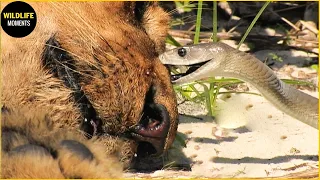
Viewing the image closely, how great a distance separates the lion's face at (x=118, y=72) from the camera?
3355mm

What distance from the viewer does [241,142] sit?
4.59 metres

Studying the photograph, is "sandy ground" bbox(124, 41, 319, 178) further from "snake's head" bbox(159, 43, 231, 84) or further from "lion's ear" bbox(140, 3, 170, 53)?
"lion's ear" bbox(140, 3, 170, 53)

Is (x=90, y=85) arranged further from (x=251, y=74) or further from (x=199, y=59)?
(x=251, y=74)

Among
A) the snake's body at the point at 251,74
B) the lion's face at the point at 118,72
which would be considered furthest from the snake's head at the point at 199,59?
the lion's face at the point at 118,72

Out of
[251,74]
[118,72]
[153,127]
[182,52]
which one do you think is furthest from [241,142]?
[118,72]

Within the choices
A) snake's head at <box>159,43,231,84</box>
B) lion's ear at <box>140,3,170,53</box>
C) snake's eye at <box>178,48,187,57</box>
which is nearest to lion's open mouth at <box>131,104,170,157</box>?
lion's ear at <box>140,3,170,53</box>

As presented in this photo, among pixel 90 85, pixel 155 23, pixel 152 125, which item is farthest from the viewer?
pixel 155 23

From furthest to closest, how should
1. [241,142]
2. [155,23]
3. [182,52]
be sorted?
[241,142]
[182,52]
[155,23]

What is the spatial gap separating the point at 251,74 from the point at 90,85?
1.51 metres

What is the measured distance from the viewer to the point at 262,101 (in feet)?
16.8

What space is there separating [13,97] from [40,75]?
149 millimetres

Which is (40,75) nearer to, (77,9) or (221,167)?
(77,9)

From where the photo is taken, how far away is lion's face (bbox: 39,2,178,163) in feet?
11.0

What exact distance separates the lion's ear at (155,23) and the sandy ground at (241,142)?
2.09 ft
